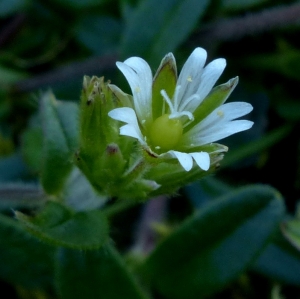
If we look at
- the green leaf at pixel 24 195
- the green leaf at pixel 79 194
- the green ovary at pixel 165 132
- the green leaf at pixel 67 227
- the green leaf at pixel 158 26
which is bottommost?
the green leaf at pixel 24 195

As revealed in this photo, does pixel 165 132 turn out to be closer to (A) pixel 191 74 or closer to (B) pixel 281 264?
(A) pixel 191 74

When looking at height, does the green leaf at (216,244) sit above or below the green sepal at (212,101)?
below

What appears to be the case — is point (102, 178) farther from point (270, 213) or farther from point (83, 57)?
point (83, 57)

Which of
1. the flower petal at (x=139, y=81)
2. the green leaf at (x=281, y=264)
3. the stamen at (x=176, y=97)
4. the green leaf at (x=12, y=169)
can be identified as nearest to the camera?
the flower petal at (x=139, y=81)

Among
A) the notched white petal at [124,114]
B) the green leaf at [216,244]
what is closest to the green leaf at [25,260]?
the green leaf at [216,244]

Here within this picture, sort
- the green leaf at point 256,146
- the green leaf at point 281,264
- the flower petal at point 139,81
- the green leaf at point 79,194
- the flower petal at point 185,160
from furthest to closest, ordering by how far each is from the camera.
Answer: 1. the green leaf at point 256,146
2. the green leaf at point 281,264
3. the green leaf at point 79,194
4. the flower petal at point 139,81
5. the flower petal at point 185,160

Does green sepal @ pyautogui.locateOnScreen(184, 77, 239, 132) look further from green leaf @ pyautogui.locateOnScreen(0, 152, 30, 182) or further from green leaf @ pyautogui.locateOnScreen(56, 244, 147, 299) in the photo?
green leaf @ pyautogui.locateOnScreen(0, 152, 30, 182)

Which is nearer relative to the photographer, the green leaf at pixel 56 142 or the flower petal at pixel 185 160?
the flower petal at pixel 185 160

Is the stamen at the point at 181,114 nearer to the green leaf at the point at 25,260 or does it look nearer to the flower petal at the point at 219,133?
the flower petal at the point at 219,133

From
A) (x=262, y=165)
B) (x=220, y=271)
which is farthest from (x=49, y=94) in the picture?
(x=262, y=165)
